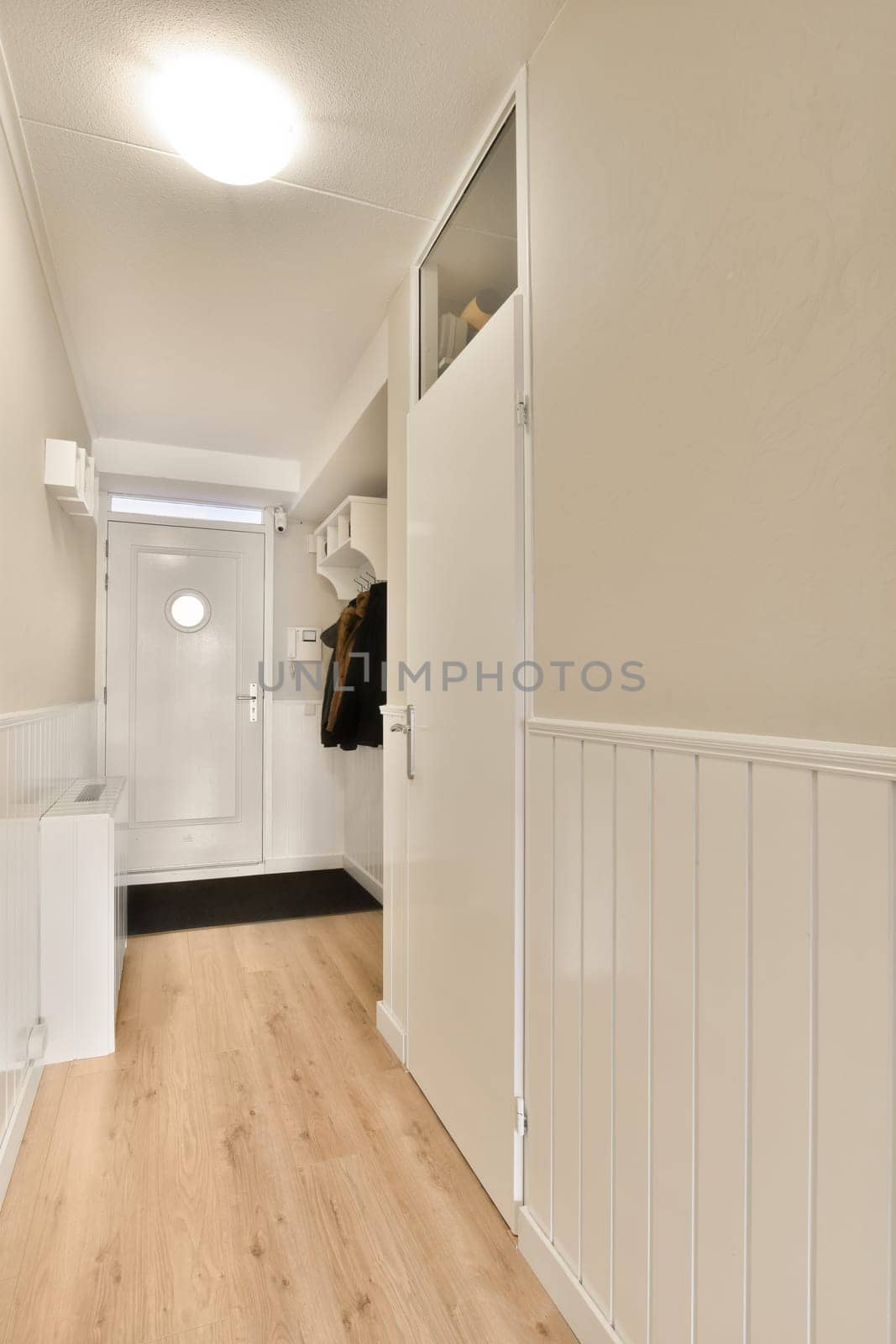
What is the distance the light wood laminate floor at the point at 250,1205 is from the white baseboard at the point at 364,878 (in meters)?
1.37

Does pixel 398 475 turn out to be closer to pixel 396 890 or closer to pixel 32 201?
pixel 32 201

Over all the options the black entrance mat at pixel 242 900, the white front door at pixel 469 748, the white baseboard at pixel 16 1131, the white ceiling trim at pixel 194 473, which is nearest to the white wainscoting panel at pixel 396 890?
the white front door at pixel 469 748

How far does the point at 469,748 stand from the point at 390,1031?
3.56 feet

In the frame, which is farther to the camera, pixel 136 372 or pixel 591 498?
pixel 136 372

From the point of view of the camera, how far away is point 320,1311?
1.28 meters

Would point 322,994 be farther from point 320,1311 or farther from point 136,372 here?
point 136,372

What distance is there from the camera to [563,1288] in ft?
4.18

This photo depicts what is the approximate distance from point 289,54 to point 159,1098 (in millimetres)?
2513

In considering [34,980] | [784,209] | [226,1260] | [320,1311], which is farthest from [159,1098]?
[784,209]

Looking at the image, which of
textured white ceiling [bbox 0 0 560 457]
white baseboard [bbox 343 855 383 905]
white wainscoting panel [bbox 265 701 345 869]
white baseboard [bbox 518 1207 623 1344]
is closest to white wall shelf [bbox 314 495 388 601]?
textured white ceiling [bbox 0 0 560 457]

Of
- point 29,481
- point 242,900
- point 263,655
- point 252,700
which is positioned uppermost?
point 29,481

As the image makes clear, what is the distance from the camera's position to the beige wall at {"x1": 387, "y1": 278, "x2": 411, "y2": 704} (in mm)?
2268

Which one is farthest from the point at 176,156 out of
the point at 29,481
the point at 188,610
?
the point at 188,610

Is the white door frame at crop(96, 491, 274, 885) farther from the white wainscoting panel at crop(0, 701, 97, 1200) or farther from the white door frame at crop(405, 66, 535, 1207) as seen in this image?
the white door frame at crop(405, 66, 535, 1207)
